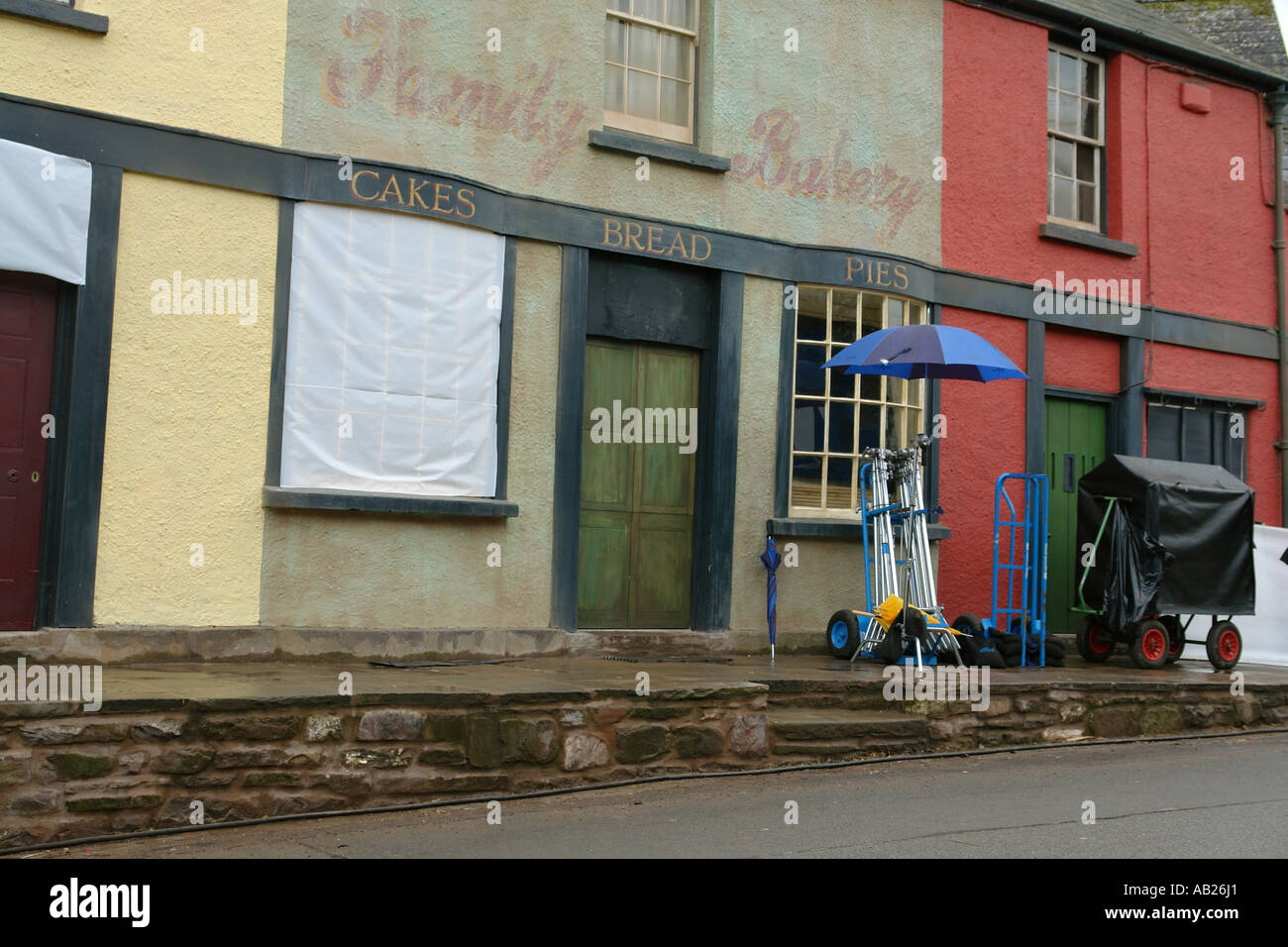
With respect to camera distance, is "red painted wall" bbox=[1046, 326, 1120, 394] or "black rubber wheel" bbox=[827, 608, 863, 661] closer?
"black rubber wheel" bbox=[827, 608, 863, 661]

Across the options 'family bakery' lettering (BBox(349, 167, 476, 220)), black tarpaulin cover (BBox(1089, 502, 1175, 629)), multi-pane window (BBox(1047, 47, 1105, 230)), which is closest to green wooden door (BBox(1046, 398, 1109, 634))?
black tarpaulin cover (BBox(1089, 502, 1175, 629))

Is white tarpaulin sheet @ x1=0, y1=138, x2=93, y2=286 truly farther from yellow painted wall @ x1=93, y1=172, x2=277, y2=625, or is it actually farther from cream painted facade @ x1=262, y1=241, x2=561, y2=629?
cream painted facade @ x1=262, y1=241, x2=561, y2=629

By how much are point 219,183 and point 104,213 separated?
0.80m

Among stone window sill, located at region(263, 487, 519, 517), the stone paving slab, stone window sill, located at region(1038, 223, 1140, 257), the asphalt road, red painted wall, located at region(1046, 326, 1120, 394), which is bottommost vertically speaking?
the asphalt road

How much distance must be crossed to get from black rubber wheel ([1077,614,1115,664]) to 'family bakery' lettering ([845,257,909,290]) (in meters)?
3.42

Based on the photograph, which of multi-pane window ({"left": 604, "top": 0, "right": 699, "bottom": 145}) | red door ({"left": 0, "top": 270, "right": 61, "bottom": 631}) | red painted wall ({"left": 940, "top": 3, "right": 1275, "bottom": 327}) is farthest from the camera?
red painted wall ({"left": 940, "top": 3, "right": 1275, "bottom": 327})

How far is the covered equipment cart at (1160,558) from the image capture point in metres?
12.2

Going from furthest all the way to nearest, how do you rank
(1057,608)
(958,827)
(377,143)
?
1. (1057,608)
2. (377,143)
3. (958,827)

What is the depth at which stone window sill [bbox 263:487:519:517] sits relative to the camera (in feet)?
31.9

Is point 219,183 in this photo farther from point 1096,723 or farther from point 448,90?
point 1096,723

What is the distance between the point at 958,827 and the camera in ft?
23.9

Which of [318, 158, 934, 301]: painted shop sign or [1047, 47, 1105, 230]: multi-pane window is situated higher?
[1047, 47, 1105, 230]: multi-pane window

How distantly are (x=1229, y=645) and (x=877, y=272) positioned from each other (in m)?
4.47
